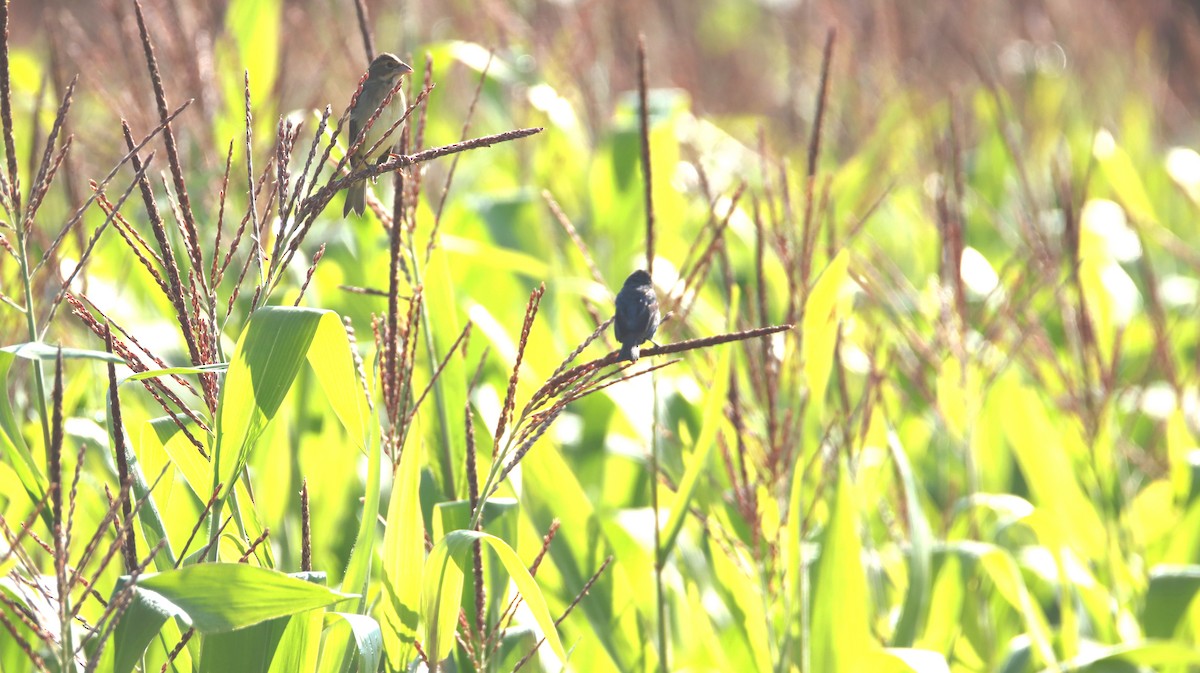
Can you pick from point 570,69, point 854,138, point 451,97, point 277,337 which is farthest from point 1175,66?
point 277,337

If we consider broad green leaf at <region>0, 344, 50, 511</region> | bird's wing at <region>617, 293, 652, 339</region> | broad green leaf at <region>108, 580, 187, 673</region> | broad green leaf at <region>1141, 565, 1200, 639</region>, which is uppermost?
bird's wing at <region>617, 293, 652, 339</region>

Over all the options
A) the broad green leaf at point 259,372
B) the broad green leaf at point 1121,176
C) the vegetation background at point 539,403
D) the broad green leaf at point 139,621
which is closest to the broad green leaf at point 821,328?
the vegetation background at point 539,403

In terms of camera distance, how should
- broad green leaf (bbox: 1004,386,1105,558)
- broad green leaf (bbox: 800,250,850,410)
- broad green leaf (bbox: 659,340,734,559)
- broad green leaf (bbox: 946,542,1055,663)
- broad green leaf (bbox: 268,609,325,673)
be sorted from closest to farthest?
broad green leaf (bbox: 268,609,325,673), broad green leaf (bbox: 659,340,734,559), broad green leaf (bbox: 800,250,850,410), broad green leaf (bbox: 946,542,1055,663), broad green leaf (bbox: 1004,386,1105,558)

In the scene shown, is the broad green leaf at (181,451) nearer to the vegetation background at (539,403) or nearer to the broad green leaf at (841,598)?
the vegetation background at (539,403)

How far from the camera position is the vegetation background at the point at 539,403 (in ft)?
3.31

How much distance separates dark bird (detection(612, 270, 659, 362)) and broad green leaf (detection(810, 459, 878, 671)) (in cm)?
53

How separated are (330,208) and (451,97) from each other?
9.36ft

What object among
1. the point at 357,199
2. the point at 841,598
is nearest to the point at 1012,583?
the point at 841,598

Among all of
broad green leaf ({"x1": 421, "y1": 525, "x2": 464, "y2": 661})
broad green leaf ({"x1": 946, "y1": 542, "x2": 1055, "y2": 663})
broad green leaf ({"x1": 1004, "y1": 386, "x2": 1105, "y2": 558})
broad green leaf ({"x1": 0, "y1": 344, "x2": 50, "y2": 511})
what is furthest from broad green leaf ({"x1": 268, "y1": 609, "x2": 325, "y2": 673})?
broad green leaf ({"x1": 1004, "y1": 386, "x2": 1105, "y2": 558})

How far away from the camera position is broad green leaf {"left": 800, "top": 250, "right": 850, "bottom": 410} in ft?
5.12

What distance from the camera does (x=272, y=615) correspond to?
96cm

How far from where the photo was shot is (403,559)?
1.10m

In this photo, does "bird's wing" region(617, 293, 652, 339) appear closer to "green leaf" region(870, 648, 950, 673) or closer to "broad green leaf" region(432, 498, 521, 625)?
"broad green leaf" region(432, 498, 521, 625)

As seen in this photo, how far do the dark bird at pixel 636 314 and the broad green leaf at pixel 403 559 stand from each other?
0.79 ft
